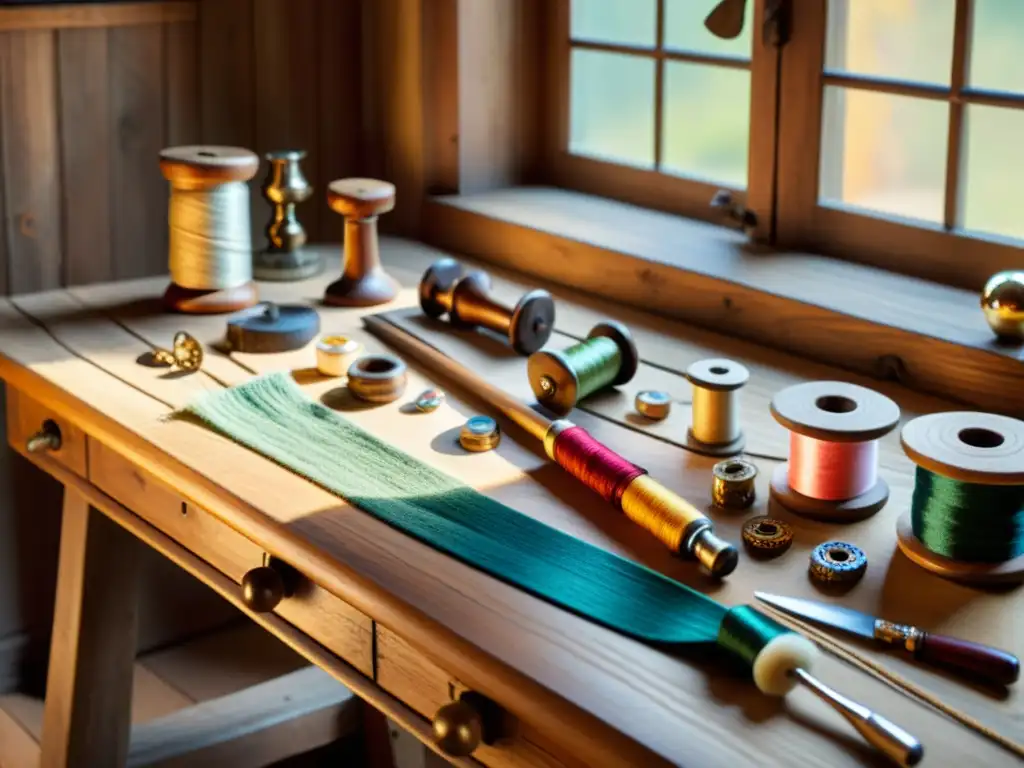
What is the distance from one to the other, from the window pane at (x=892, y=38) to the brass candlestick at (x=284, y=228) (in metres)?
0.79

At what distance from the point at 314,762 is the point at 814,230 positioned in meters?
1.27

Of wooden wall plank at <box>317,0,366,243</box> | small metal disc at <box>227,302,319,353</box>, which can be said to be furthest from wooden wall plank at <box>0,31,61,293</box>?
small metal disc at <box>227,302,319,353</box>

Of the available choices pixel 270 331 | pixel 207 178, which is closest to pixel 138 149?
pixel 207 178

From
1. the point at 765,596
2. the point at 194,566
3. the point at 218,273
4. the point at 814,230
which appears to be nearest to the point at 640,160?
the point at 814,230

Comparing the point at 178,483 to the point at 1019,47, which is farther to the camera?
the point at 1019,47

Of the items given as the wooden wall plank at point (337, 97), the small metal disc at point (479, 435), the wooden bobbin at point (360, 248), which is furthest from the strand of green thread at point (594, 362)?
the wooden wall plank at point (337, 97)

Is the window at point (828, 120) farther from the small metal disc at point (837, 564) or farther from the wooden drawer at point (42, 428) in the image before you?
the wooden drawer at point (42, 428)

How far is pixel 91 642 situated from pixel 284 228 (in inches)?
26.2

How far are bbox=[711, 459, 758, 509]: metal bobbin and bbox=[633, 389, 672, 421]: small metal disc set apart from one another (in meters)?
0.21

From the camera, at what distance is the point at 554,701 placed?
1030 mm

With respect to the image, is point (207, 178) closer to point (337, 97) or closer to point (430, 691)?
point (337, 97)

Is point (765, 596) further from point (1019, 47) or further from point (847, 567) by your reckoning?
point (1019, 47)

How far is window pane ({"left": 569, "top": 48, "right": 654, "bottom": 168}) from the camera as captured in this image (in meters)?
2.22

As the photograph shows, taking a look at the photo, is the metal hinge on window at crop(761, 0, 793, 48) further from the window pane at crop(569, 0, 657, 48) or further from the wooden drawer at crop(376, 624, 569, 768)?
the wooden drawer at crop(376, 624, 569, 768)
